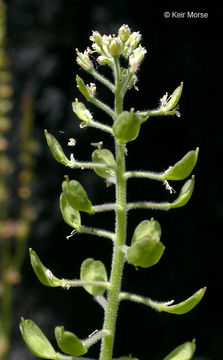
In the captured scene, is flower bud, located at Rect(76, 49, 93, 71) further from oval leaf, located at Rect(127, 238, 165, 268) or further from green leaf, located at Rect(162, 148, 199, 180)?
oval leaf, located at Rect(127, 238, 165, 268)

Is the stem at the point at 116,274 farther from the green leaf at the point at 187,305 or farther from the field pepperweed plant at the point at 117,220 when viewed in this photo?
the green leaf at the point at 187,305

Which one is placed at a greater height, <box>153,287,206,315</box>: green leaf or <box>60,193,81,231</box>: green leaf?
<box>60,193,81,231</box>: green leaf

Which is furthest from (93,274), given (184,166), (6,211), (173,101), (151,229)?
(6,211)

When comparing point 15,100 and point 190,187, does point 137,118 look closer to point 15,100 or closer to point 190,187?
point 190,187

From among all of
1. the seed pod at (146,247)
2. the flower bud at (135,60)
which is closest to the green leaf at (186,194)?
the seed pod at (146,247)

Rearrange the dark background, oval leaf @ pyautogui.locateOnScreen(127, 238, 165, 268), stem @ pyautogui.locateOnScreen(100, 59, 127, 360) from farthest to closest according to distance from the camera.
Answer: the dark background < stem @ pyautogui.locateOnScreen(100, 59, 127, 360) < oval leaf @ pyautogui.locateOnScreen(127, 238, 165, 268)

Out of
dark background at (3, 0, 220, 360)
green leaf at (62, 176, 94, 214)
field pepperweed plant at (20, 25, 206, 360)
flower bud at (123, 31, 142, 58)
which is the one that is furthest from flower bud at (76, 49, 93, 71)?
dark background at (3, 0, 220, 360)
